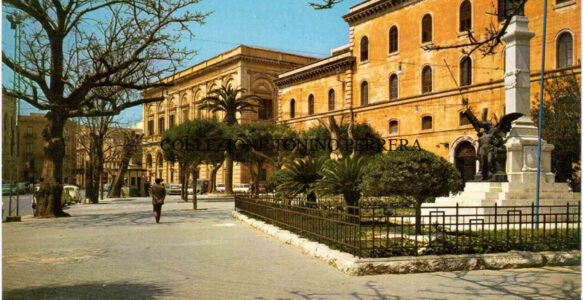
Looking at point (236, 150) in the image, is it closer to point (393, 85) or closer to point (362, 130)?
point (362, 130)

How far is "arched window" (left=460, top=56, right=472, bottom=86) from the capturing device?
32.3m

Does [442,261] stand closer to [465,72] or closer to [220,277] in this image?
[220,277]

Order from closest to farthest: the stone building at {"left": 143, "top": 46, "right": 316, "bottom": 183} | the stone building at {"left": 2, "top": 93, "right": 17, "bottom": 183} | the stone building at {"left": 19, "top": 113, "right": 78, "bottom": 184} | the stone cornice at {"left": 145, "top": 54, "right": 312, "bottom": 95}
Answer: the stone building at {"left": 2, "top": 93, "right": 17, "bottom": 183}
the stone building at {"left": 19, "top": 113, "right": 78, "bottom": 184}
the stone cornice at {"left": 145, "top": 54, "right": 312, "bottom": 95}
the stone building at {"left": 143, "top": 46, "right": 316, "bottom": 183}

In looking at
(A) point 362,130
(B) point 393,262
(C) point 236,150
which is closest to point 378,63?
(A) point 362,130

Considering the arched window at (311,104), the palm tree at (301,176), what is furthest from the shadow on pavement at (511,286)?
the arched window at (311,104)

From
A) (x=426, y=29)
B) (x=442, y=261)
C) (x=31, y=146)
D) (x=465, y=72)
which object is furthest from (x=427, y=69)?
(x=442, y=261)

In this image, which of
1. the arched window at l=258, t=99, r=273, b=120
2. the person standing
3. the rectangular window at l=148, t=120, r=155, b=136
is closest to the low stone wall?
the person standing

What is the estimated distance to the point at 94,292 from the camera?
6.02 meters

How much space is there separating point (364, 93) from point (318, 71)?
19.6ft

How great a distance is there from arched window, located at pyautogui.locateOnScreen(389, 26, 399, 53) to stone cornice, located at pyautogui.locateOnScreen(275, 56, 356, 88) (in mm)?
4079

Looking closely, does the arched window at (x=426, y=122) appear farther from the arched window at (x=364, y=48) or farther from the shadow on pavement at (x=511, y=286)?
the shadow on pavement at (x=511, y=286)

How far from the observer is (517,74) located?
15039 millimetres

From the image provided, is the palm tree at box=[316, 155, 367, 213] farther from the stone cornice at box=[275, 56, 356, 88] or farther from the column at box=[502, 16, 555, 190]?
the stone cornice at box=[275, 56, 356, 88]

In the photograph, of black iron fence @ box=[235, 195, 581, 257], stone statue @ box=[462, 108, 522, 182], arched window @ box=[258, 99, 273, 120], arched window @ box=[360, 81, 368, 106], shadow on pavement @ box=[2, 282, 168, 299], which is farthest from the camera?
arched window @ box=[258, 99, 273, 120]
